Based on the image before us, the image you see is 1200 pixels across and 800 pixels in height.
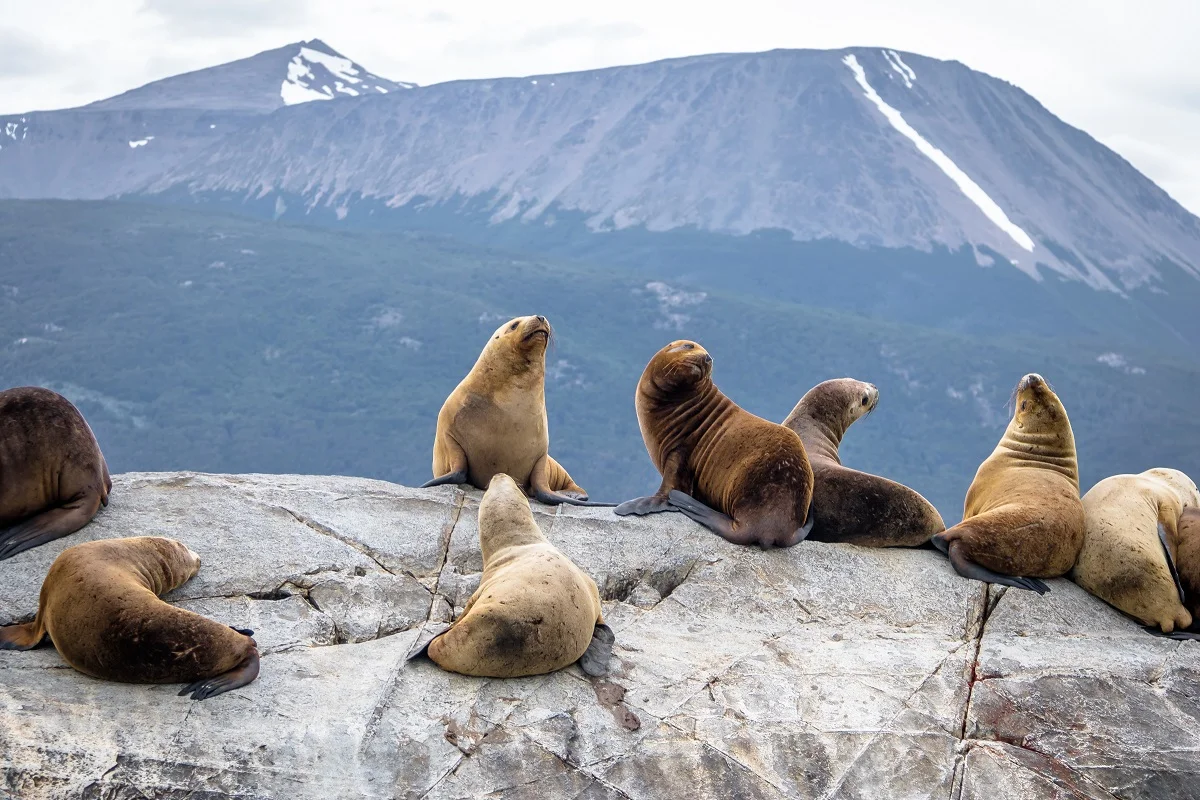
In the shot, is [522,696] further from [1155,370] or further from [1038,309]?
[1038,309]

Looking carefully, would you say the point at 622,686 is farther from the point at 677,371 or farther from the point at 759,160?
the point at 759,160

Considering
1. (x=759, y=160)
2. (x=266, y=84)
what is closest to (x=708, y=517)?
(x=759, y=160)

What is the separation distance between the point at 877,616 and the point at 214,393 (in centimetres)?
7266

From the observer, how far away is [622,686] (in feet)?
16.6

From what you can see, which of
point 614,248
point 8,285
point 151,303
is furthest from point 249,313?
point 614,248

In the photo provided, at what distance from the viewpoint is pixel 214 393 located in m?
74.1

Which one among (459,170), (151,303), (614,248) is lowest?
(151,303)

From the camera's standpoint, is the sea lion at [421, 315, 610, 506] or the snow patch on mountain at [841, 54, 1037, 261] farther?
the snow patch on mountain at [841, 54, 1037, 261]

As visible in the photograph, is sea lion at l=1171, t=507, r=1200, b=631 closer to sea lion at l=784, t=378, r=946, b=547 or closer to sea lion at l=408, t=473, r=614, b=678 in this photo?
sea lion at l=784, t=378, r=946, b=547

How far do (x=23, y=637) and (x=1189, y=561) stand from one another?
6.30 metres

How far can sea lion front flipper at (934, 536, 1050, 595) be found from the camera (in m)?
6.83

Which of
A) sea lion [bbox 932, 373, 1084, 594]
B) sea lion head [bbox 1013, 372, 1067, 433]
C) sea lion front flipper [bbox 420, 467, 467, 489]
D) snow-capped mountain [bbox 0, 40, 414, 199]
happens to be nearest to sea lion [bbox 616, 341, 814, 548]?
sea lion [bbox 932, 373, 1084, 594]

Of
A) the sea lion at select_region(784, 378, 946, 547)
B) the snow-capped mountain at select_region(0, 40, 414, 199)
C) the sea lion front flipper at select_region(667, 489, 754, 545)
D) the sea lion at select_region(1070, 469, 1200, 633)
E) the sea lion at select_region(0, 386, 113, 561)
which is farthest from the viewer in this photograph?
the snow-capped mountain at select_region(0, 40, 414, 199)

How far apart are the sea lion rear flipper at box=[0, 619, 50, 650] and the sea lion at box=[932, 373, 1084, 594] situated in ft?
16.5
